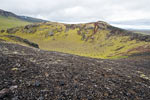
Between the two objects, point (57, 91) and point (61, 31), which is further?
point (61, 31)

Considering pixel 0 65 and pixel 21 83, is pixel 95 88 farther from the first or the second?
pixel 0 65

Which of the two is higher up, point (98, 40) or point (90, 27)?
point (90, 27)

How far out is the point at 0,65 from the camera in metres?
15.1

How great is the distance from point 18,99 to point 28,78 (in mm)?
3933

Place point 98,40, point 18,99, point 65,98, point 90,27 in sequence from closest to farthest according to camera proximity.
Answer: point 18,99 → point 65,98 → point 98,40 → point 90,27

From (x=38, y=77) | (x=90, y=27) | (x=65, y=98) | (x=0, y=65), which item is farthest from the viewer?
(x=90, y=27)

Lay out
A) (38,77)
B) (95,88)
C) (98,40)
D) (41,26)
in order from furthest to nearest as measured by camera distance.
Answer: (41,26)
(98,40)
(38,77)
(95,88)

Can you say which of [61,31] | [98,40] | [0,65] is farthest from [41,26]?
[0,65]

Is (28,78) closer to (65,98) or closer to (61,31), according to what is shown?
(65,98)

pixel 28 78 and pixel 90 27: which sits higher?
pixel 90 27

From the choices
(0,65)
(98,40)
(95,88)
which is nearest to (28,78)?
(0,65)

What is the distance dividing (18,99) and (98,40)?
113m

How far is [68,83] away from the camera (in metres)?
12.5

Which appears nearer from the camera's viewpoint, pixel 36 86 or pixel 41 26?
pixel 36 86
